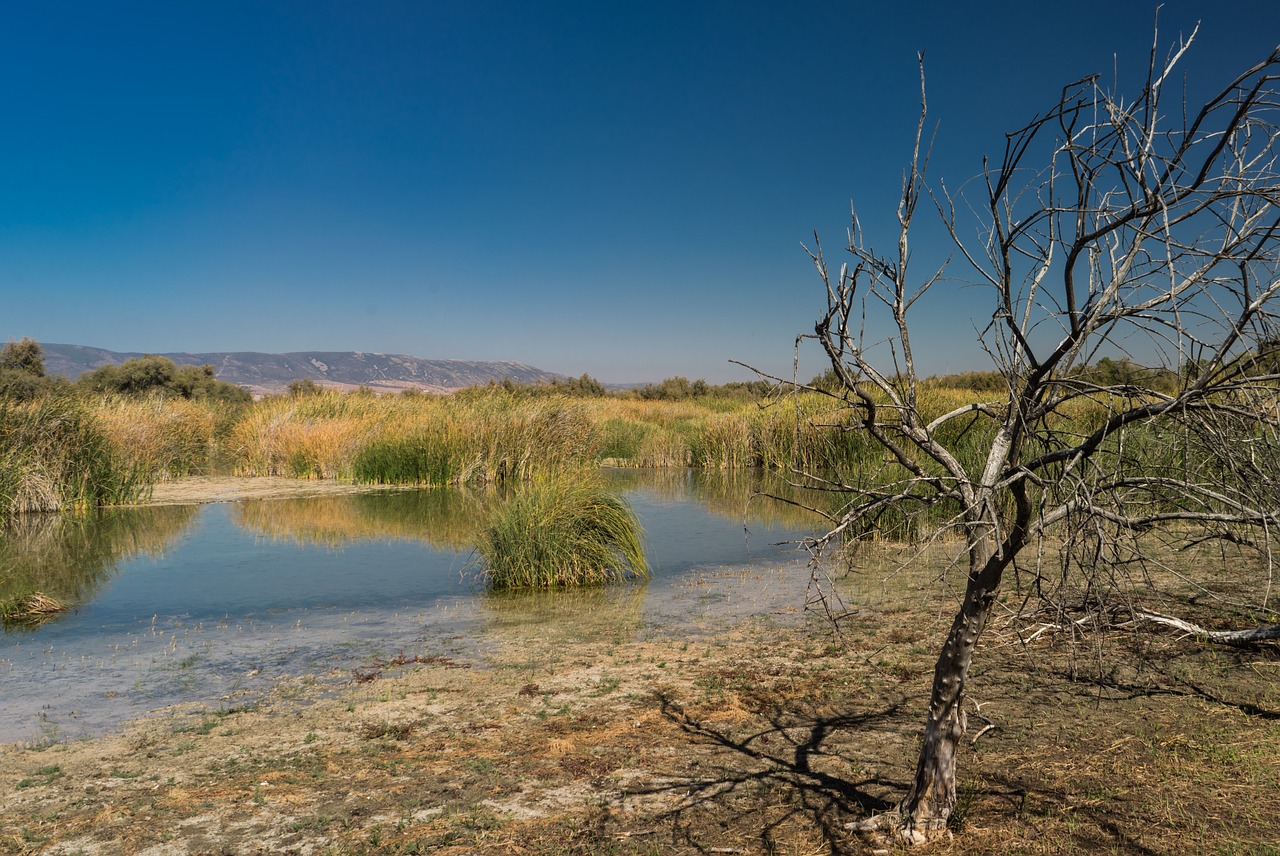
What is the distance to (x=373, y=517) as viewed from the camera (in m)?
14.5

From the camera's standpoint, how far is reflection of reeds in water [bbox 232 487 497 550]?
41.3 ft

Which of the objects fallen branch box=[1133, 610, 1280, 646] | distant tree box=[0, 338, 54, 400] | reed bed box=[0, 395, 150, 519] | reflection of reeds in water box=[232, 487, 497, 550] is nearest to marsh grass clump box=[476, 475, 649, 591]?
reflection of reeds in water box=[232, 487, 497, 550]

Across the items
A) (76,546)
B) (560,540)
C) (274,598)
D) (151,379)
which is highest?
(151,379)

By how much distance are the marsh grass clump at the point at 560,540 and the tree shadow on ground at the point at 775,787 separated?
14.9ft

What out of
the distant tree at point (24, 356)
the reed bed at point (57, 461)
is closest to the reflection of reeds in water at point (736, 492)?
the reed bed at point (57, 461)

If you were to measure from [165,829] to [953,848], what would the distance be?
3.24 meters

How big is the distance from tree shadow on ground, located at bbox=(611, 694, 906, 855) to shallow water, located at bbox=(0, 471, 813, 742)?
3.58 feet

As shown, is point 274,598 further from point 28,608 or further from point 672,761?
point 672,761

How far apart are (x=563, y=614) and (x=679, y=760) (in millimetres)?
3836

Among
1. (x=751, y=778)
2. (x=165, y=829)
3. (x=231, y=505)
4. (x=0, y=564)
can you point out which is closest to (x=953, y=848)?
(x=751, y=778)

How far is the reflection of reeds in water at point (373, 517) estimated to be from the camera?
1259 cm

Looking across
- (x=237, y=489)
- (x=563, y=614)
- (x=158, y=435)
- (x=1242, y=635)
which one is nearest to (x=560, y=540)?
(x=563, y=614)

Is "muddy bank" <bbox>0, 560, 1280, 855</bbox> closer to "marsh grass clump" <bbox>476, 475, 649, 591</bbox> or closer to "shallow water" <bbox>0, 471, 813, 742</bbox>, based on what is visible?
"shallow water" <bbox>0, 471, 813, 742</bbox>

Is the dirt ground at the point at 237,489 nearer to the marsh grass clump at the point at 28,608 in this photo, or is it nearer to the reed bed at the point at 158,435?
the reed bed at the point at 158,435
